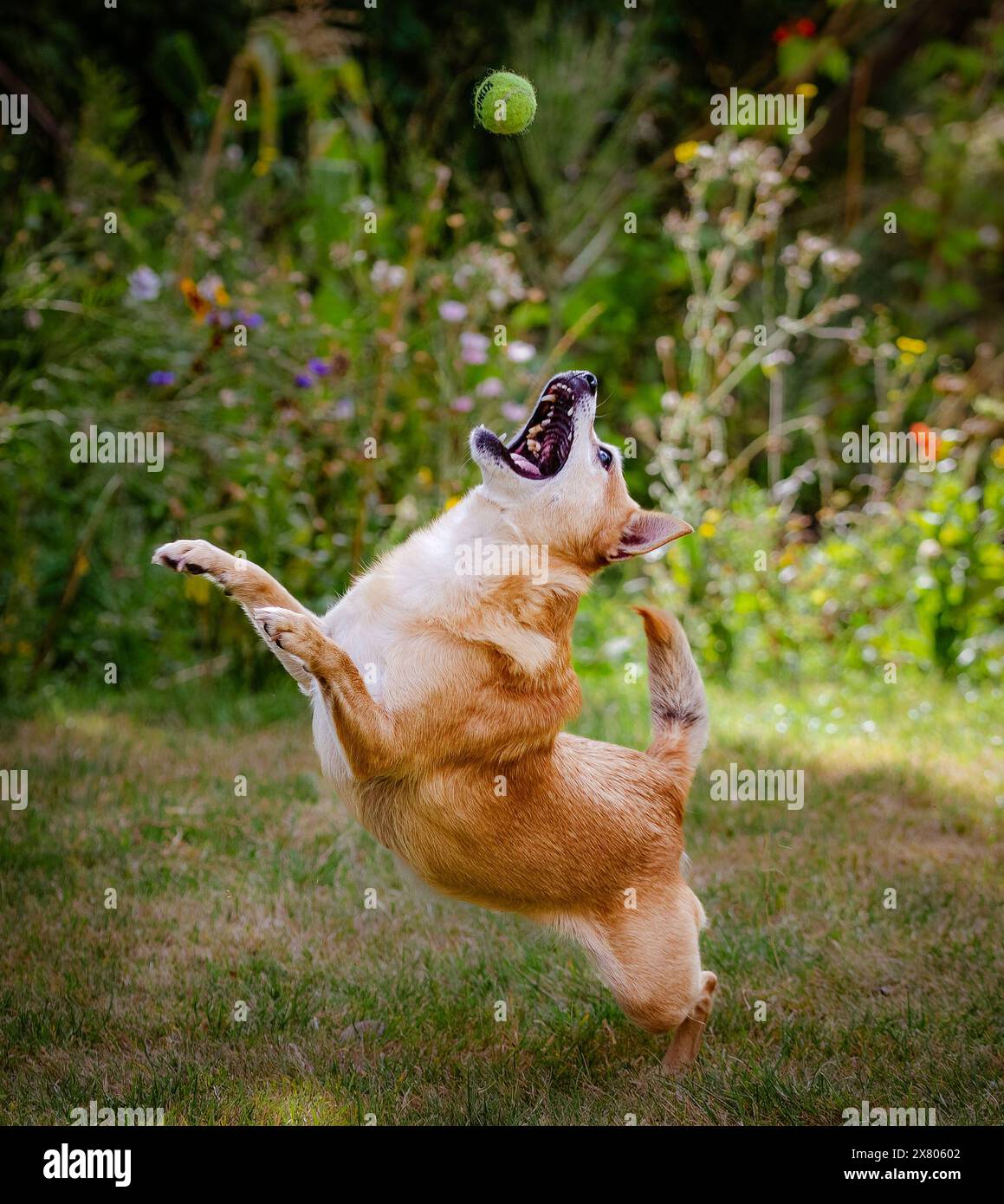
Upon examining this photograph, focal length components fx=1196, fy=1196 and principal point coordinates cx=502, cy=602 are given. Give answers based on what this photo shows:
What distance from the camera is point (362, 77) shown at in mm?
8117

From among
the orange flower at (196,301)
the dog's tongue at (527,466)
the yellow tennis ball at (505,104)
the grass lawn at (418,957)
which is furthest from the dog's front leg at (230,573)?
the orange flower at (196,301)

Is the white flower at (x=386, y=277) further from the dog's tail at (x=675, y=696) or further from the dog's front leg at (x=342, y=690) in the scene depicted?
the dog's front leg at (x=342, y=690)

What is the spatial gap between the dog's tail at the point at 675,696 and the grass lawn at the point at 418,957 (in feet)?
1.99

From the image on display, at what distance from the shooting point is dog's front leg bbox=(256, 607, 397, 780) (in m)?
2.48

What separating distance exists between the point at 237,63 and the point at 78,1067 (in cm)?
542

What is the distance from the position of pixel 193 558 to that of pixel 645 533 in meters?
1.11

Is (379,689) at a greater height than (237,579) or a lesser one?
lesser

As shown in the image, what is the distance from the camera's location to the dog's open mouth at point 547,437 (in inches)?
116

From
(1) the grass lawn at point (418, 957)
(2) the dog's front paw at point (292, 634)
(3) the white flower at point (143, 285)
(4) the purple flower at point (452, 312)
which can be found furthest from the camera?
(4) the purple flower at point (452, 312)

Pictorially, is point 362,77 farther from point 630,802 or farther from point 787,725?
point 630,802

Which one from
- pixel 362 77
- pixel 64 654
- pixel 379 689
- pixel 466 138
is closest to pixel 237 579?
pixel 379 689

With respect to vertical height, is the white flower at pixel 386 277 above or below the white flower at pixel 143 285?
above

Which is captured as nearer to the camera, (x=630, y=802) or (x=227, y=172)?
(x=630, y=802)

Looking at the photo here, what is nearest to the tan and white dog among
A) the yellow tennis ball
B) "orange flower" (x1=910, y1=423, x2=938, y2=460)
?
the yellow tennis ball
